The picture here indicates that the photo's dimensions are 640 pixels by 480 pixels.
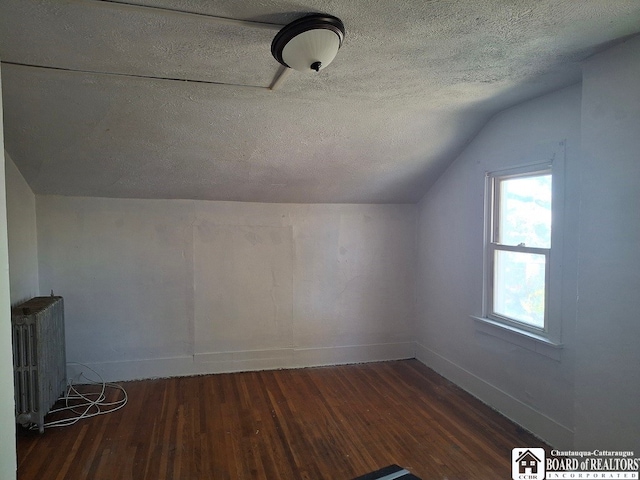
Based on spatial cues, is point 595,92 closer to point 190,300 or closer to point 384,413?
point 384,413

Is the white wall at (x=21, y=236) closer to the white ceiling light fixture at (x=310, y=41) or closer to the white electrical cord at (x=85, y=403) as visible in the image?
the white electrical cord at (x=85, y=403)

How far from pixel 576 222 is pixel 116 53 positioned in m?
2.68

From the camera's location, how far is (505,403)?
2.92m

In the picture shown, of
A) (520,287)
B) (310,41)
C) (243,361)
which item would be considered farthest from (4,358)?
(520,287)

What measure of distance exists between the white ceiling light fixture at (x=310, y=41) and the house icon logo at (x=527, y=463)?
8.18ft

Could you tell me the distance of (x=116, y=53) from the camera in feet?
6.16

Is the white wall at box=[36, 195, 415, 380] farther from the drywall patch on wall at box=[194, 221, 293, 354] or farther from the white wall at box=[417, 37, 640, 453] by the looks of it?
the white wall at box=[417, 37, 640, 453]

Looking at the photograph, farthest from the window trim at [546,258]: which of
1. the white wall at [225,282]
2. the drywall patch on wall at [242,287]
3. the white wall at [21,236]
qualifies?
the white wall at [21,236]

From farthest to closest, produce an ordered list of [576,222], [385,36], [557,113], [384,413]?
[384,413]
[557,113]
[576,222]
[385,36]

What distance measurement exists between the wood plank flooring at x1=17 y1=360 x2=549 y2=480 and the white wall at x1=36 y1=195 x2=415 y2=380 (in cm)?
41

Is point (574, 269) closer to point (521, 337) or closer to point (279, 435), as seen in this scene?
point (521, 337)

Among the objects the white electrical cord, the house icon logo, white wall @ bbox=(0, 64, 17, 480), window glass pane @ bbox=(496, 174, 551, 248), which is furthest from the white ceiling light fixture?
the white electrical cord

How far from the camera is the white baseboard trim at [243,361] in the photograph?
3.49 m

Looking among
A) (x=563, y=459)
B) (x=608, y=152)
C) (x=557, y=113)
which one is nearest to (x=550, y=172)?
(x=557, y=113)
